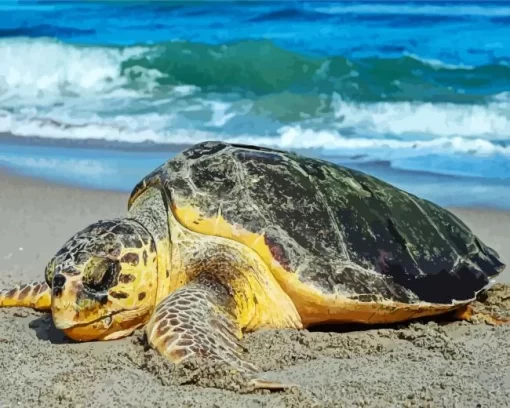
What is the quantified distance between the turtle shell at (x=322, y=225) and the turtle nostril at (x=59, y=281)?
23.8 inches

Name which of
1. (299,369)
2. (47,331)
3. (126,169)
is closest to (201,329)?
(299,369)

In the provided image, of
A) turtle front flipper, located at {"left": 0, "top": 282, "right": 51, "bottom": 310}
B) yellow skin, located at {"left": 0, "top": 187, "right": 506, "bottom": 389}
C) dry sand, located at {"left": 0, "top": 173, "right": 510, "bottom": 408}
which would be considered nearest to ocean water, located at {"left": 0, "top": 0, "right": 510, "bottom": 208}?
turtle front flipper, located at {"left": 0, "top": 282, "right": 51, "bottom": 310}

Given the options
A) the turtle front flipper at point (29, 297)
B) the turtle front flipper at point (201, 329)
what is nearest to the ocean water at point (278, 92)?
the turtle front flipper at point (29, 297)

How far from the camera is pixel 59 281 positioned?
3275 millimetres

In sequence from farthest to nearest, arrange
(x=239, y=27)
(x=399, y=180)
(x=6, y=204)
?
(x=239, y=27)
(x=399, y=180)
(x=6, y=204)

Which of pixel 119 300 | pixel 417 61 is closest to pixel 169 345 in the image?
pixel 119 300

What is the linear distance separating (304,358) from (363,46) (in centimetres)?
1293

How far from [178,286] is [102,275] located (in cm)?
42

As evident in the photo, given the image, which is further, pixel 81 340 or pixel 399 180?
pixel 399 180

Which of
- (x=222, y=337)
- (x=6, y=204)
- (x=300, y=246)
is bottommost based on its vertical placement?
(x=6, y=204)

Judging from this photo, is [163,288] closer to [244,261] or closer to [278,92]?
[244,261]

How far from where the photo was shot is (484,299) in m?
4.23

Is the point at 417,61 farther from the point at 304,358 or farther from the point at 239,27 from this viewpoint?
the point at 304,358

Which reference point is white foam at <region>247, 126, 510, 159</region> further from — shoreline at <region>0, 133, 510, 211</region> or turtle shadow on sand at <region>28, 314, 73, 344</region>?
turtle shadow on sand at <region>28, 314, 73, 344</region>
